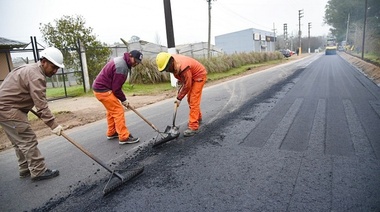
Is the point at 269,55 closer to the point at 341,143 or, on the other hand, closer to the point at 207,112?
the point at 207,112

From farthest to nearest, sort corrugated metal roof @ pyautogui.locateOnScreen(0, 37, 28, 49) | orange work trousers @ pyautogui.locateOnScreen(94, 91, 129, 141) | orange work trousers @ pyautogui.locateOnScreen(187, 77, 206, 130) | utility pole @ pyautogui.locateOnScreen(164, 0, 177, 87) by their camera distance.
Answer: utility pole @ pyautogui.locateOnScreen(164, 0, 177, 87)
corrugated metal roof @ pyautogui.locateOnScreen(0, 37, 28, 49)
orange work trousers @ pyautogui.locateOnScreen(187, 77, 206, 130)
orange work trousers @ pyautogui.locateOnScreen(94, 91, 129, 141)

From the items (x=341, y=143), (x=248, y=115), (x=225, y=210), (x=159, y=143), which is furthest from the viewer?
(x=248, y=115)

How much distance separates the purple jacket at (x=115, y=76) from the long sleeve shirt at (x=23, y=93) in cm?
124

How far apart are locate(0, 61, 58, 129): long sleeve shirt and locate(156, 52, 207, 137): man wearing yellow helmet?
1.97m

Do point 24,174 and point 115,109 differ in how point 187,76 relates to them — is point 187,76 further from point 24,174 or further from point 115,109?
point 24,174

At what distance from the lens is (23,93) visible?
321 centimetres

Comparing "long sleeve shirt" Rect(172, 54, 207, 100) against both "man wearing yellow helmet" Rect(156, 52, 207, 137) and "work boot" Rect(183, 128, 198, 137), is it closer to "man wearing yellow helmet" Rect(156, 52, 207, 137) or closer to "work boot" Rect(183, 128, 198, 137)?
"man wearing yellow helmet" Rect(156, 52, 207, 137)

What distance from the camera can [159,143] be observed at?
13.8 ft

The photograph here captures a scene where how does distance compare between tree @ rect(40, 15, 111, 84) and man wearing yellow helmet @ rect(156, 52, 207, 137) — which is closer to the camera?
man wearing yellow helmet @ rect(156, 52, 207, 137)

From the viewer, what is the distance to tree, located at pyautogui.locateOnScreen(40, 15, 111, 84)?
11.4 metres

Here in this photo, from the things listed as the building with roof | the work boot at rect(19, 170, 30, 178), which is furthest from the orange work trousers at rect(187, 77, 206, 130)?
the building with roof

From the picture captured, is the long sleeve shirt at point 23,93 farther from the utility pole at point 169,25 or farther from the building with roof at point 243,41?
the building with roof at point 243,41

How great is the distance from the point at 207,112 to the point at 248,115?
3.72ft

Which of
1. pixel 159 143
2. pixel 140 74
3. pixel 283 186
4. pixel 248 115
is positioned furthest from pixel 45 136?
pixel 140 74
